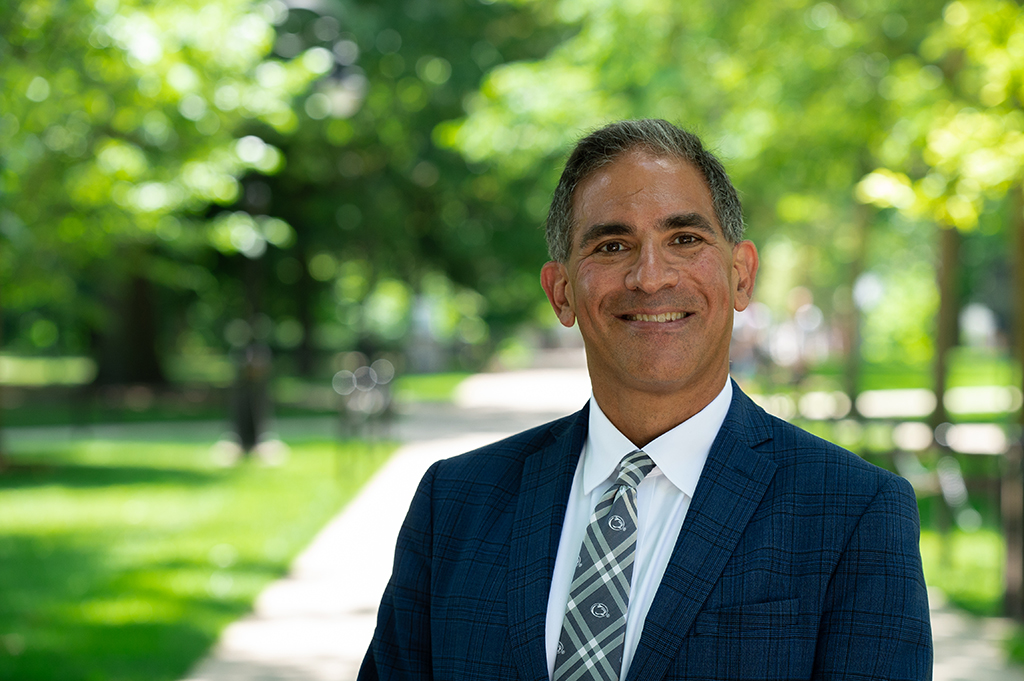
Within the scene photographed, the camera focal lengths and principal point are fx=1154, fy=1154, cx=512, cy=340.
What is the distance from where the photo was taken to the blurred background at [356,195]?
7199 mm

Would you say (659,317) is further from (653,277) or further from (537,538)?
(537,538)

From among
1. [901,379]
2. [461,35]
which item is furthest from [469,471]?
[901,379]

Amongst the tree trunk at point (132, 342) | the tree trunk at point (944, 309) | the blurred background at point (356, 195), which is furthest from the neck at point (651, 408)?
the tree trunk at point (132, 342)

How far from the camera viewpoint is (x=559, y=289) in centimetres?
235

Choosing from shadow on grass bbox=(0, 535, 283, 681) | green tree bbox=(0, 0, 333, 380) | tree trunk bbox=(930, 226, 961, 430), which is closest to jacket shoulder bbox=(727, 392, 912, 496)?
shadow on grass bbox=(0, 535, 283, 681)

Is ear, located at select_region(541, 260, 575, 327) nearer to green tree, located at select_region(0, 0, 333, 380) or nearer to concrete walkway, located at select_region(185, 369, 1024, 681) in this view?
concrete walkway, located at select_region(185, 369, 1024, 681)

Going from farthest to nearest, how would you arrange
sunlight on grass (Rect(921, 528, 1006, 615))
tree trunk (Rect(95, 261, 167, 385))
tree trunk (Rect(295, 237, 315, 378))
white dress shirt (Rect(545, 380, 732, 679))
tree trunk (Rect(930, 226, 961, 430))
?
1. tree trunk (Rect(295, 237, 315, 378))
2. tree trunk (Rect(95, 261, 167, 385))
3. tree trunk (Rect(930, 226, 961, 430))
4. sunlight on grass (Rect(921, 528, 1006, 615))
5. white dress shirt (Rect(545, 380, 732, 679))

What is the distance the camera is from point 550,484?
87.8 inches

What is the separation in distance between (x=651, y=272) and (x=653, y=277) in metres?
0.01

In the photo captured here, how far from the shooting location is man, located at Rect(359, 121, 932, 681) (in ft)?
6.22

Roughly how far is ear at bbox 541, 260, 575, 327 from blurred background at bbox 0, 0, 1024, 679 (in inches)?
12.9

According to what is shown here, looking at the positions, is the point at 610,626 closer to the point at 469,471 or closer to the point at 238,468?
the point at 469,471

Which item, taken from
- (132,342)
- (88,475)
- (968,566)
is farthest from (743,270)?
(132,342)

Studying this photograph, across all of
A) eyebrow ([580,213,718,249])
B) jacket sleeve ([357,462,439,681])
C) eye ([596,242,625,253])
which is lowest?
jacket sleeve ([357,462,439,681])
